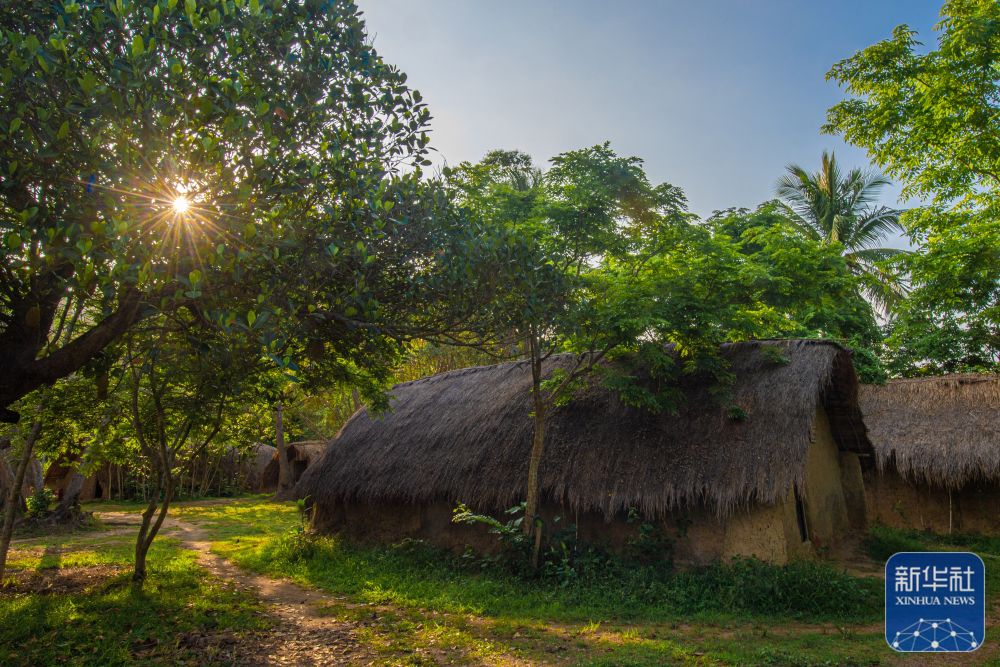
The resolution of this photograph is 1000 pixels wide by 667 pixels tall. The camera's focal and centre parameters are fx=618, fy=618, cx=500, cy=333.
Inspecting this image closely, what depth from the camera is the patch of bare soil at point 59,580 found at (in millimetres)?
8141

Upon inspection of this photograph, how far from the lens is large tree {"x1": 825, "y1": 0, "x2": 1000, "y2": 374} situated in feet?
27.8

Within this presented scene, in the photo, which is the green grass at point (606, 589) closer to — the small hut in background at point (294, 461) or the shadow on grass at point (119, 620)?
the shadow on grass at point (119, 620)

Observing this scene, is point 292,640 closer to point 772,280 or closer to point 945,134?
point 772,280

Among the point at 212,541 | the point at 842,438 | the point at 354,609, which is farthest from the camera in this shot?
the point at 212,541

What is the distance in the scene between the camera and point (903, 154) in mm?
9312

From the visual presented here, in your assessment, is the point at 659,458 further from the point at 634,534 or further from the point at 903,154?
the point at 903,154

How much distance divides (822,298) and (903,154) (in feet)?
7.99

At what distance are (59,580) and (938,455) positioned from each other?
49.7 ft

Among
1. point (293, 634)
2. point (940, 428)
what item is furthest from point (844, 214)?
point (293, 634)

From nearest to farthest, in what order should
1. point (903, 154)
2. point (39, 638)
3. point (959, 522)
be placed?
point (39, 638)
point (903, 154)
point (959, 522)

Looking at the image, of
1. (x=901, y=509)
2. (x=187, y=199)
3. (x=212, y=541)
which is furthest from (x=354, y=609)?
(x=901, y=509)

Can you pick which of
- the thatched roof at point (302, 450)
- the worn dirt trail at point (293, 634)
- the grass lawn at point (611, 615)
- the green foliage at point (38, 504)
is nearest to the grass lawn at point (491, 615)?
the grass lawn at point (611, 615)

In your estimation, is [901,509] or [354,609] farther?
[901,509]

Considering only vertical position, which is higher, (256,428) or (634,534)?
(256,428)
